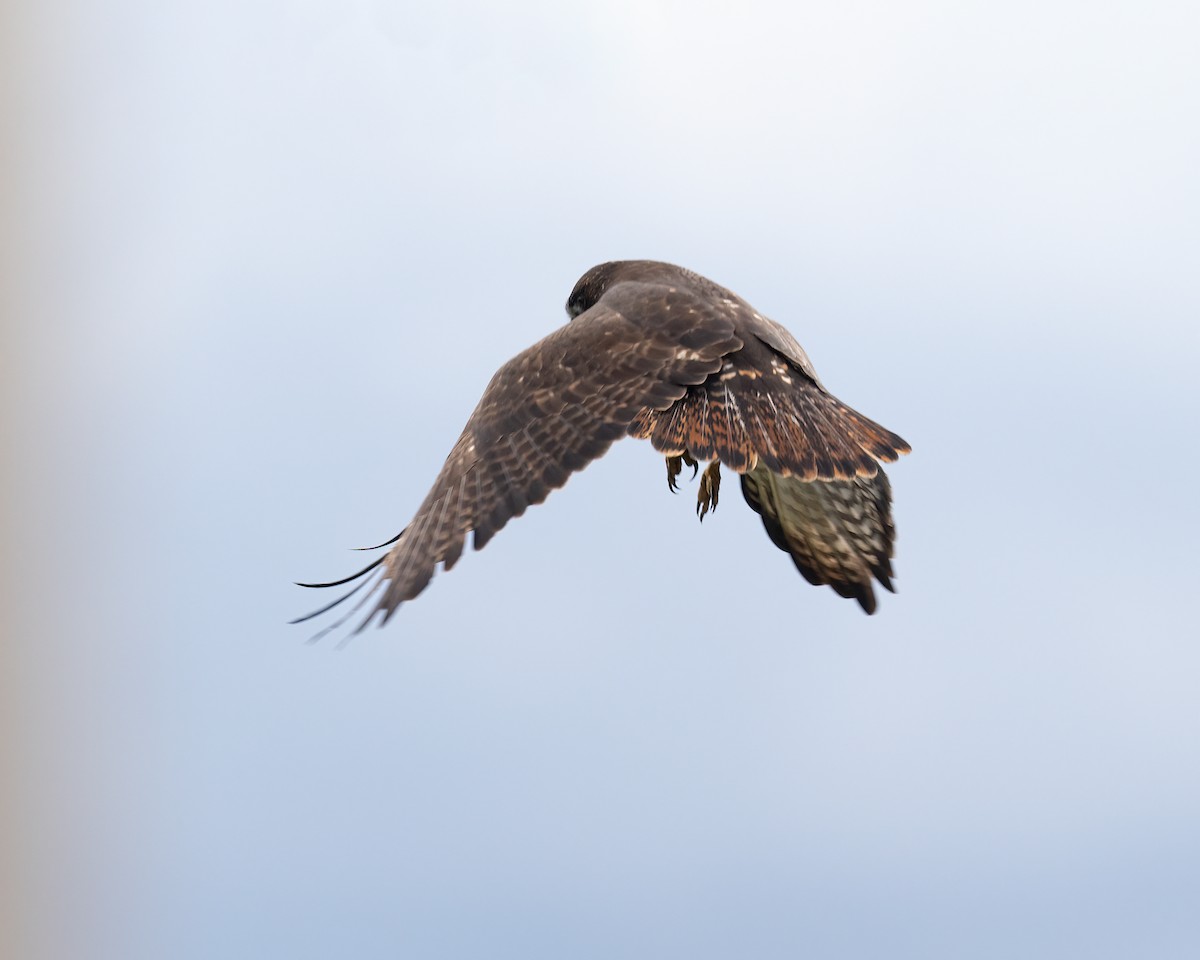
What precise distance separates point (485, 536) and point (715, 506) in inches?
80.3

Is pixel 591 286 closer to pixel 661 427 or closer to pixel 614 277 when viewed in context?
pixel 614 277

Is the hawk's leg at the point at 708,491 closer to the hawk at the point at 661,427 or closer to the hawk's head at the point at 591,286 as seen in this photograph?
the hawk at the point at 661,427

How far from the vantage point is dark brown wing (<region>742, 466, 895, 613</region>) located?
10.6 meters

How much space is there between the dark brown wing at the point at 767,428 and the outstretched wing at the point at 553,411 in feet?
0.40

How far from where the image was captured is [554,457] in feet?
30.0

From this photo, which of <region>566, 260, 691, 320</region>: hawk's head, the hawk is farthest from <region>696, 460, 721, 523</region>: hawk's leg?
<region>566, 260, 691, 320</region>: hawk's head

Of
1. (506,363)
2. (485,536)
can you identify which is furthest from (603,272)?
(485,536)

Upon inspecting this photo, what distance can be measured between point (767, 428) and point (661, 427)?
2.12 ft

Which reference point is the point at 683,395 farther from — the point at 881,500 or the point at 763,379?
the point at 881,500

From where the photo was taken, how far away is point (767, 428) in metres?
9.34

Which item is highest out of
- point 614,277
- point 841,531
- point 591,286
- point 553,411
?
point 591,286

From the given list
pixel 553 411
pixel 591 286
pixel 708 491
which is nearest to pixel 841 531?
A: pixel 708 491

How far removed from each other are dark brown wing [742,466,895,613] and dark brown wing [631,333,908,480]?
3.20 feet

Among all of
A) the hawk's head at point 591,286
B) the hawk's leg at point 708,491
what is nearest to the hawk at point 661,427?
the hawk's leg at point 708,491
